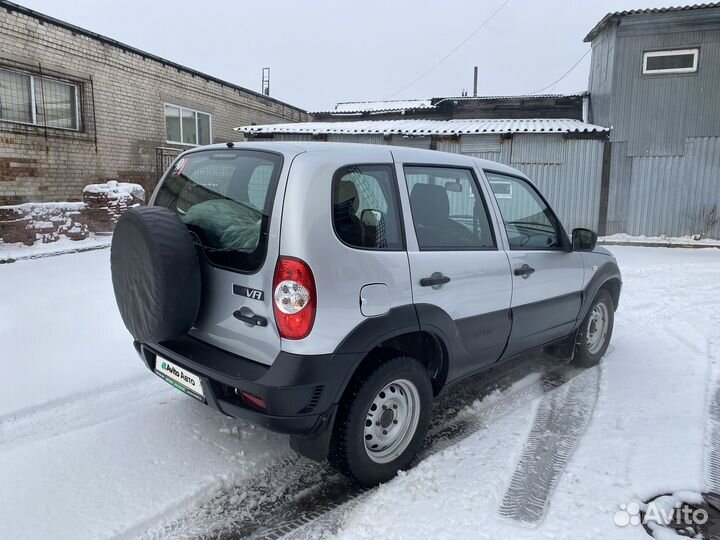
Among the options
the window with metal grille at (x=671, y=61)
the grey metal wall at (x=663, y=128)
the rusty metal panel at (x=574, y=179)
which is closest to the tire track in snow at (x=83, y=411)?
the rusty metal panel at (x=574, y=179)

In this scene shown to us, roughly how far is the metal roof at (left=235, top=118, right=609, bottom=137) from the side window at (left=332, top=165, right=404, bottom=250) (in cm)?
1240

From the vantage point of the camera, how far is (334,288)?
2461mm

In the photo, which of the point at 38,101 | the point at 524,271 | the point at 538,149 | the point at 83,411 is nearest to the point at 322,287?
the point at 524,271

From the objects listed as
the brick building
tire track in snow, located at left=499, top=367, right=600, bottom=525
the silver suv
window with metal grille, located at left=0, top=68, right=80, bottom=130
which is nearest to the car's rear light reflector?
the silver suv

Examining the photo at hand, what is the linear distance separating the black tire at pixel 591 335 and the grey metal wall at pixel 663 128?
10.5 m

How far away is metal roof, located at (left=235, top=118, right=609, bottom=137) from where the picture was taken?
14.2 metres

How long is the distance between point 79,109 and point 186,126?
4201 mm

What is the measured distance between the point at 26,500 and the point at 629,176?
49.0ft

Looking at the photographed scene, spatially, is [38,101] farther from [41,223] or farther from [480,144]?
[480,144]

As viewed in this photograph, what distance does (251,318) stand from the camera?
8.33 feet

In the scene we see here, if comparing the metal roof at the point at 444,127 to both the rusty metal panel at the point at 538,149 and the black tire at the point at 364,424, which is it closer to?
the rusty metal panel at the point at 538,149

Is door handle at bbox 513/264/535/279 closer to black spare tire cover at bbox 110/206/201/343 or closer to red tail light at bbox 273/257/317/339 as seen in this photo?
red tail light at bbox 273/257/317/339

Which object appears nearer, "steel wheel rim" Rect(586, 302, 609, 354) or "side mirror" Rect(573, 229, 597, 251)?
"side mirror" Rect(573, 229, 597, 251)

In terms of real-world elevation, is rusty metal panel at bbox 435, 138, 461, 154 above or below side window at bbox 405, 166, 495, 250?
above
